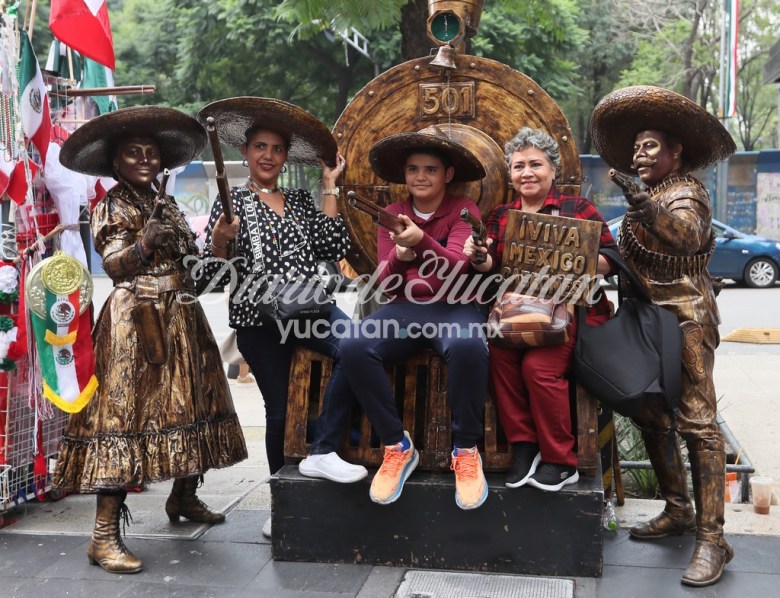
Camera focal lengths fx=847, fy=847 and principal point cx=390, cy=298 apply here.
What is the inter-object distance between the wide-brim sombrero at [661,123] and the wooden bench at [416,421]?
1205mm

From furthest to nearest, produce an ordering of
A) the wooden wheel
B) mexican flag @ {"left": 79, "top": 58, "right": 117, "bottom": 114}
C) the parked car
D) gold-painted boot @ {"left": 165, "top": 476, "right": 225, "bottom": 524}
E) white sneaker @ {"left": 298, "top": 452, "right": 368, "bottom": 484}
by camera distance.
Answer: the parked car
mexican flag @ {"left": 79, "top": 58, "right": 117, "bottom": 114}
the wooden wheel
gold-painted boot @ {"left": 165, "top": 476, "right": 225, "bottom": 524}
white sneaker @ {"left": 298, "top": 452, "right": 368, "bottom": 484}

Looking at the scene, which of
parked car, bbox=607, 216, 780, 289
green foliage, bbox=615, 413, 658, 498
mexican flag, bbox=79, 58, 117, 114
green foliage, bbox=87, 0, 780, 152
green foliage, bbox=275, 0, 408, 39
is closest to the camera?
green foliage, bbox=615, 413, 658, 498

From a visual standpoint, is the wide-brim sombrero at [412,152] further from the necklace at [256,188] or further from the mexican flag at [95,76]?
the mexican flag at [95,76]

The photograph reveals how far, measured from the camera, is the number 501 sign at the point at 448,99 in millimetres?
4551

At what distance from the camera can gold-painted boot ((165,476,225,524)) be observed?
14.2ft

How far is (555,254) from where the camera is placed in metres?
3.68

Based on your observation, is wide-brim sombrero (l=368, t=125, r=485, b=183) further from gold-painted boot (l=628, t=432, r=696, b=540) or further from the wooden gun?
gold-painted boot (l=628, t=432, r=696, b=540)

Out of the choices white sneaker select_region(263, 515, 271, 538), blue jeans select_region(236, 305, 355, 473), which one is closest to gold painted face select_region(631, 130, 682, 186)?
blue jeans select_region(236, 305, 355, 473)

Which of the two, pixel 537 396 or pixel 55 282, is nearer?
pixel 537 396

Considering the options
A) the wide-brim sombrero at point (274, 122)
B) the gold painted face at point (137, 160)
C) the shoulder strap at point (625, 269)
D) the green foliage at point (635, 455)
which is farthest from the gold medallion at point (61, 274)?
the green foliage at point (635, 455)

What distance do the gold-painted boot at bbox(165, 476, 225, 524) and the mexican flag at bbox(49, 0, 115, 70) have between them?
7.92 feet

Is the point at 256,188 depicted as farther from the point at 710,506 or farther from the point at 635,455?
the point at 635,455

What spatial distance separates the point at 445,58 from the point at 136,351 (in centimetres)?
219

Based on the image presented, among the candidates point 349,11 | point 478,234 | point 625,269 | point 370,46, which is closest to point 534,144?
point 478,234
